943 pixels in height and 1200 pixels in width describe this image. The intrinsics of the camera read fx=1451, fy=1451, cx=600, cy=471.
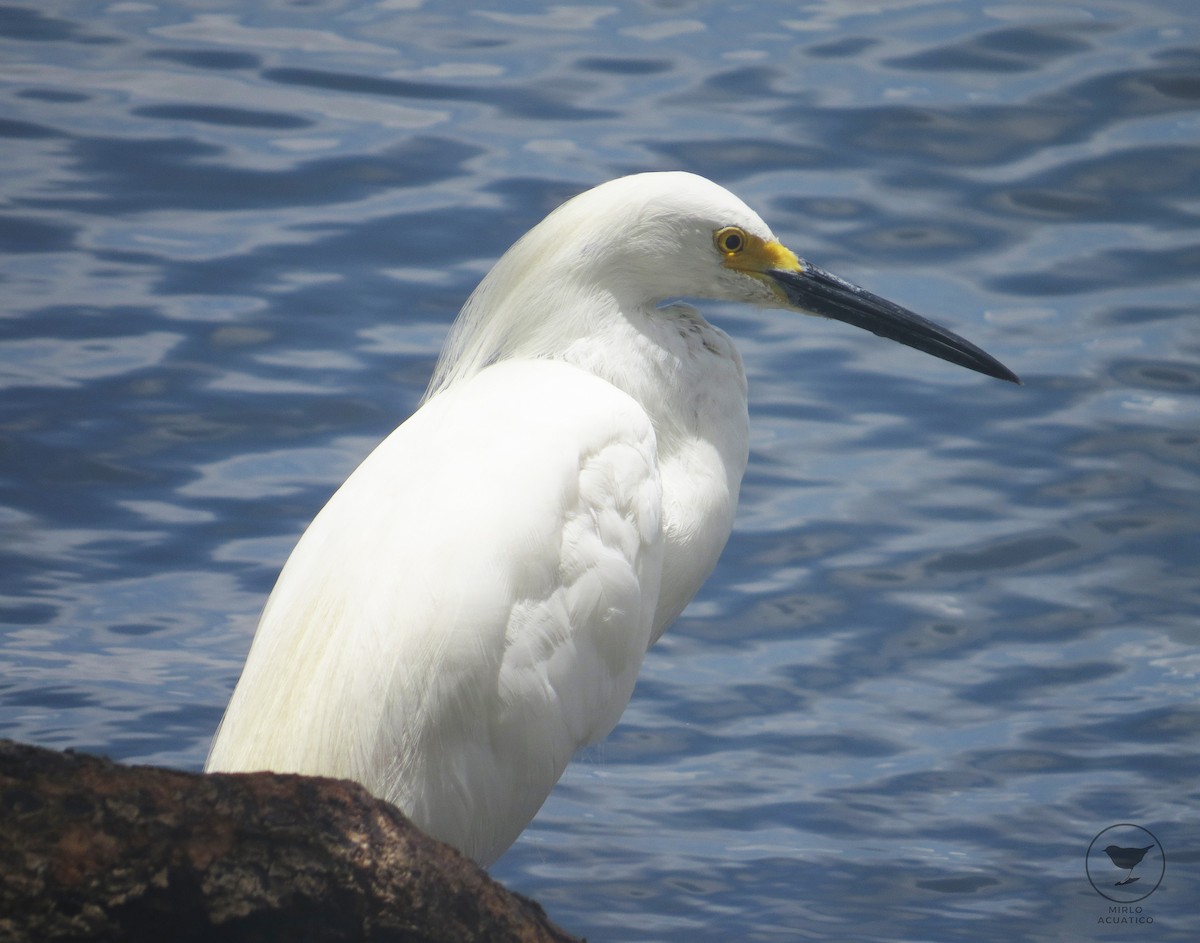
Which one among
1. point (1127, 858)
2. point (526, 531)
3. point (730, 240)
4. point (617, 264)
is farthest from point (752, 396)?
point (526, 531)

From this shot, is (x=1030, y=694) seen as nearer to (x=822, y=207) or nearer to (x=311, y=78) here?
(x=822, y=207)

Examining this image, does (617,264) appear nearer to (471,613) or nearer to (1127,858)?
(471,613)

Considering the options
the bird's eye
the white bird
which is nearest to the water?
the white bird

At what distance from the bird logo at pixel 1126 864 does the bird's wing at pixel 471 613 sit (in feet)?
7.29

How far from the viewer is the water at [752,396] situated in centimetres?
475

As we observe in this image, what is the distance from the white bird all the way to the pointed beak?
0.01 m

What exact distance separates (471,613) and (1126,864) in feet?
9.10

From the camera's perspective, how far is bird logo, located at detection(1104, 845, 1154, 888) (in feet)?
14.9

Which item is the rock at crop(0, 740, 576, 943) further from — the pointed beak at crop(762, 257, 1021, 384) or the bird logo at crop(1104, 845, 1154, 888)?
the bird logo at crop(1104, 845, 1154, 888)

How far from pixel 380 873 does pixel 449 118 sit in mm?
5994

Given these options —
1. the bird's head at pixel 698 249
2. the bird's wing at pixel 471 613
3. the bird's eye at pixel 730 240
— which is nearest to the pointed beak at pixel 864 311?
the bird's head at pixel 698 249

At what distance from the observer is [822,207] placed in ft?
22.6

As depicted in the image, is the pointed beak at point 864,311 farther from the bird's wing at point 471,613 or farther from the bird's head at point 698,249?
the bird's wing at point 471,613

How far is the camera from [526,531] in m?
2.86
